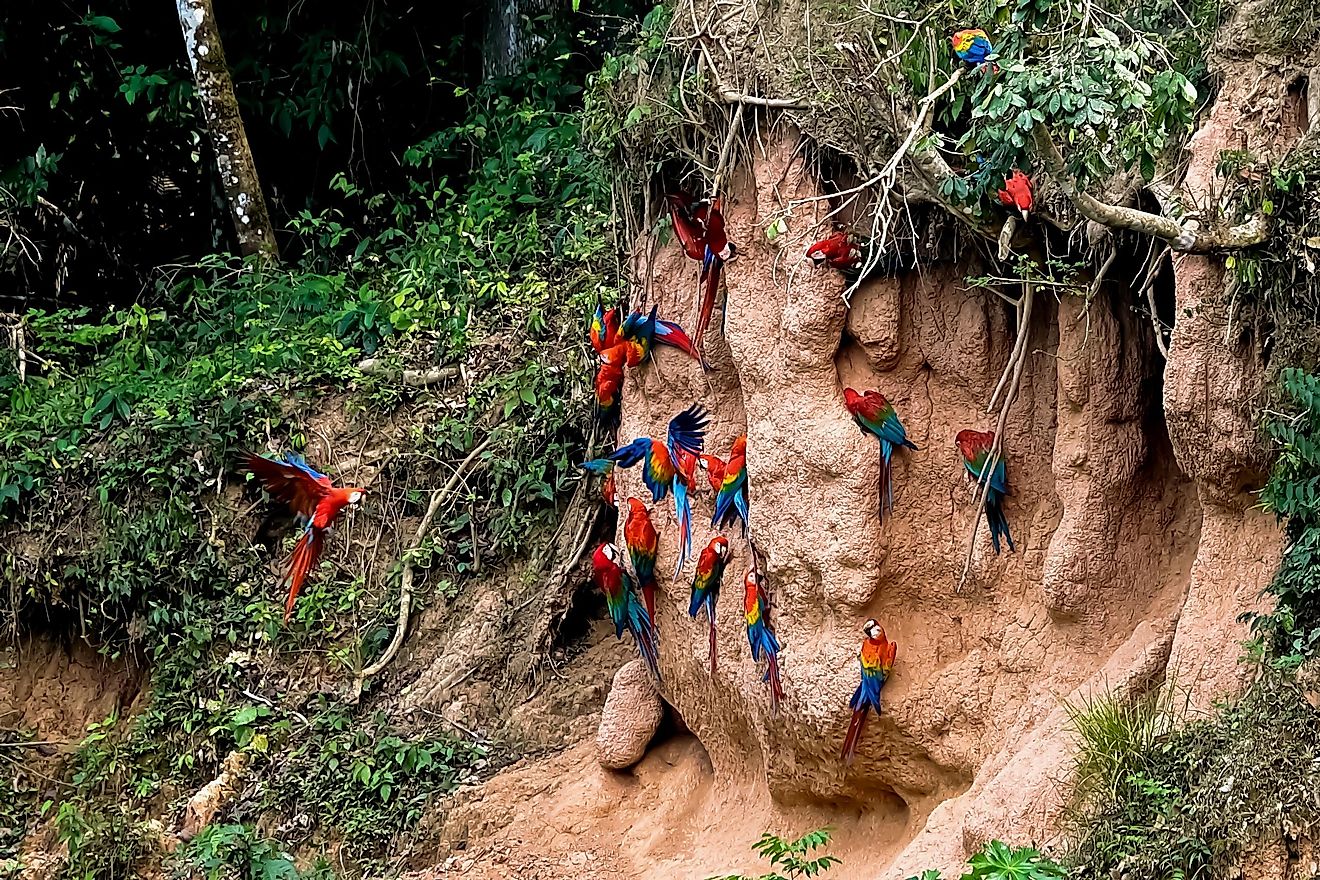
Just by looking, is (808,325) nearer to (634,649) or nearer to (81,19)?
(634,649)

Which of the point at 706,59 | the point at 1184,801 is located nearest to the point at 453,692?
the point at 706,59

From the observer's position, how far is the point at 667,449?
215 inches

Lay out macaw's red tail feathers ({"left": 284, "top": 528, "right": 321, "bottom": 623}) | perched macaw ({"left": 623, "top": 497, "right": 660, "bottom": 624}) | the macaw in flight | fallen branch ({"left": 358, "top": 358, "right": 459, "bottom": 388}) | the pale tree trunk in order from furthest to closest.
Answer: the pale tree trunk < fallen branch ({"left": 358, "top": 358, "right": 459, "bottom": 388}) < macaw's red tail feathers ({"left": 284, "top": 528, "right": 321, "bottom": 623}) < perched macaw ({"left": 623, "top": 497, "right": 660, "bottom": 624}) < the macaw in flight

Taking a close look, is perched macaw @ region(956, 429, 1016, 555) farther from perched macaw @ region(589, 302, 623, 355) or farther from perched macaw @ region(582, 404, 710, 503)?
perched macaw @ region(589, 302, 623, 355)

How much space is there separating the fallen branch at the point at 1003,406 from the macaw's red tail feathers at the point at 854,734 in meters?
0.48

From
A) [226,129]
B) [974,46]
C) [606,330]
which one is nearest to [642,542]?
[606,330]

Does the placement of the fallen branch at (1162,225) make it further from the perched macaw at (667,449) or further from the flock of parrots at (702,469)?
the perched macaw at (667,449)

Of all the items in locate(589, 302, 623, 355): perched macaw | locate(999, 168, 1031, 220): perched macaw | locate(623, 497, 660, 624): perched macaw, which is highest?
locate(999, 168, 1031, 220): perched macaw

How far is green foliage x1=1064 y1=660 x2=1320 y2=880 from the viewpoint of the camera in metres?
3.38

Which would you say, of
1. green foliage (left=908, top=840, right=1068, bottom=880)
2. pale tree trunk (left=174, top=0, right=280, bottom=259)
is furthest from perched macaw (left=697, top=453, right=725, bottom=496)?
pale tree trunk (left=174, top=0, right=280, bottom=259)

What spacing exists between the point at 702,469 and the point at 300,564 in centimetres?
229

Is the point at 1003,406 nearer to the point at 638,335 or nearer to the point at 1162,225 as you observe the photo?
the point at 1162,225

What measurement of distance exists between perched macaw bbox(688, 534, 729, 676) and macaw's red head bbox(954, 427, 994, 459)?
95 cm

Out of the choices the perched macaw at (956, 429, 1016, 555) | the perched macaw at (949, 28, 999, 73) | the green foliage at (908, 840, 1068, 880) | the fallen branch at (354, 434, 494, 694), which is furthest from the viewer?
the fallen branch at (354, 434, 494, 694)
